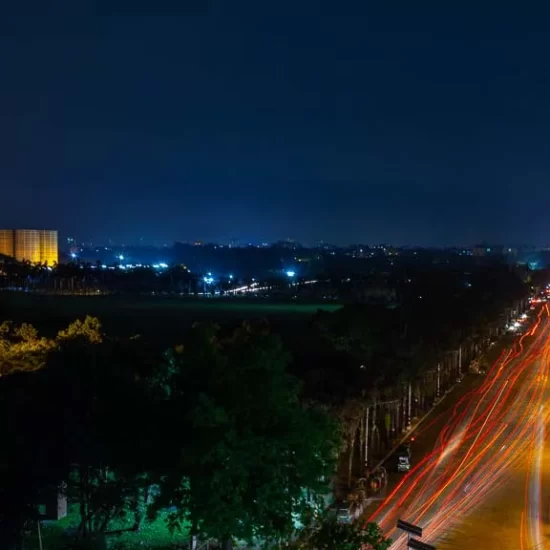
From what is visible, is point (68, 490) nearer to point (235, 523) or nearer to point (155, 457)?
point (155, 457)

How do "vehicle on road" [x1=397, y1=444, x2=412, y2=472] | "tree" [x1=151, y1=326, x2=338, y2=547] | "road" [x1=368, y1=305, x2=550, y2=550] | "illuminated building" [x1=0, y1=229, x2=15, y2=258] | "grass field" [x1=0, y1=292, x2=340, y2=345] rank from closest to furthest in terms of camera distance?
"tree" [x1=151, y1=326, x2=338, y2=547], "road" [x1=368, y1=305, x2=550, y2=550], "vehicle on road" [x1=397, y1=444, x2=412, y2=472], "grass field" [x1=0, y1=292, x2=340, y2=345], "illuminated building" [x1=0, y1=229, x2=15, y2=258]

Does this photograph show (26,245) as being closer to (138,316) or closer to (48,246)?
(48,246)

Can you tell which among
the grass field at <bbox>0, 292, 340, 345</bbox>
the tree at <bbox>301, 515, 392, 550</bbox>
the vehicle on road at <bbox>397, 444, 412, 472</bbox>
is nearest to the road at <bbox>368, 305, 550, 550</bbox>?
the vehicle on road at <bbox>397, 444, 412, 472</bbox>

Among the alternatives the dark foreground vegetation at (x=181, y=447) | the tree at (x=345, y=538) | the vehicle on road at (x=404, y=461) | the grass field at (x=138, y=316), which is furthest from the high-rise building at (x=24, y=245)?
the tree at (x=345, y=538)

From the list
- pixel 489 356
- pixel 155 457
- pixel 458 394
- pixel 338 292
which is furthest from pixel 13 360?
pixel 338 292

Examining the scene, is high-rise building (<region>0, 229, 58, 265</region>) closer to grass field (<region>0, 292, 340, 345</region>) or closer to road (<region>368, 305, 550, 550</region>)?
grass field (<region>0, 292, 340, 345</region>)

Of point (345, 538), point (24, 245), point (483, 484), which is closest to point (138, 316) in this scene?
point (483, 484)
